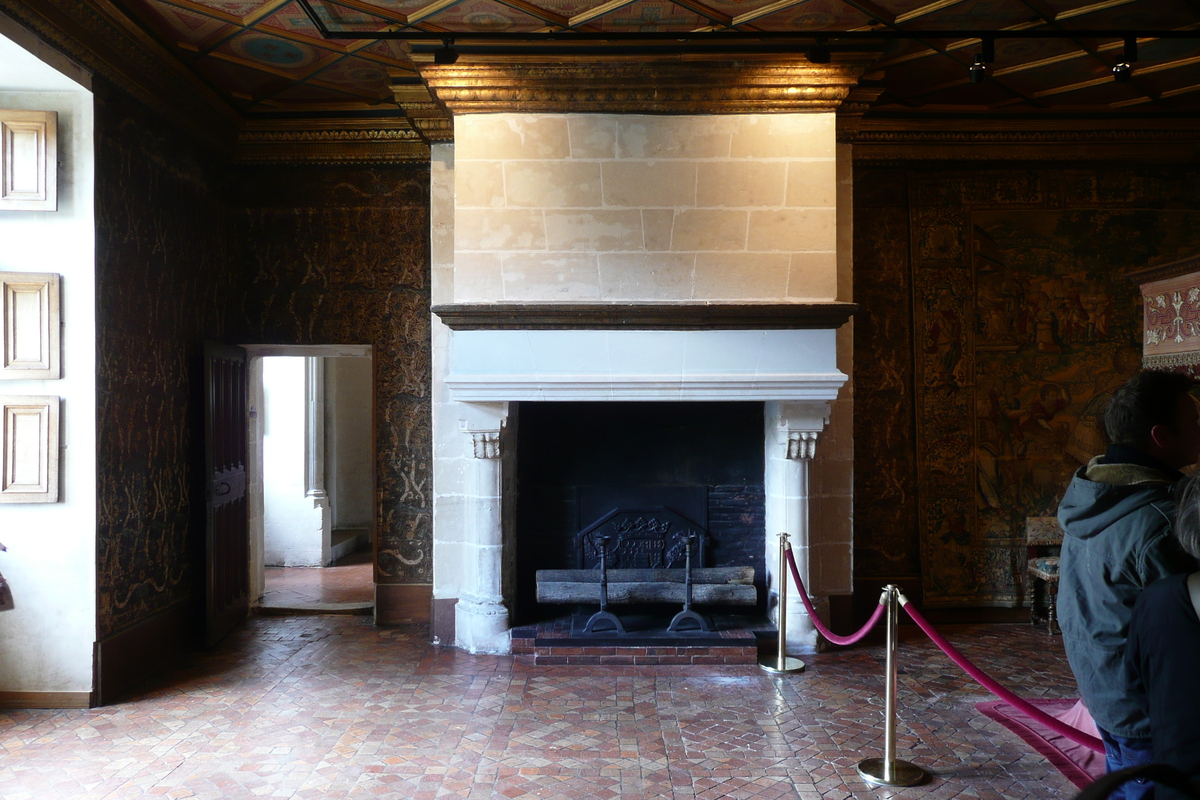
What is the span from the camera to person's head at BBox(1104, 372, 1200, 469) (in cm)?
232

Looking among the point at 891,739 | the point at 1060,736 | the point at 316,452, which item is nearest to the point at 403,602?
the point at 316,452

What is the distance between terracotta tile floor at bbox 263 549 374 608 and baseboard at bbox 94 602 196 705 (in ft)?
4.58

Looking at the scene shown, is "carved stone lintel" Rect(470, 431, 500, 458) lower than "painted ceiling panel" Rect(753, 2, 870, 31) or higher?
lower

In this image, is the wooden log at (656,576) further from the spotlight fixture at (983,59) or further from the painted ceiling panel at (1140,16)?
the painted ceiling panel at (1140,16)

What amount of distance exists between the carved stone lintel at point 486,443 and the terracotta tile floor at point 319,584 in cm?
267

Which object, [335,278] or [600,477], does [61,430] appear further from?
[600,477]

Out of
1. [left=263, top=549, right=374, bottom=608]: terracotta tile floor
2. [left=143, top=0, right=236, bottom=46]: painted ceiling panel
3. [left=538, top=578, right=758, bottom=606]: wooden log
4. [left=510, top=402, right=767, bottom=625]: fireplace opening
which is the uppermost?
[left=143, top=0, right=236, bottom=46]: painted ceiling panel

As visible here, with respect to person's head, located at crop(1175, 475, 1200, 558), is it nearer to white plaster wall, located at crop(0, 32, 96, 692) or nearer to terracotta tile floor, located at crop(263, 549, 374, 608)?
white plaster wall, located at crop(0, 32, 96, 692)

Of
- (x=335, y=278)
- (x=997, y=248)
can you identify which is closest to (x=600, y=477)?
(x=335, y=278)

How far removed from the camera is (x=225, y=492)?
6.30 meters


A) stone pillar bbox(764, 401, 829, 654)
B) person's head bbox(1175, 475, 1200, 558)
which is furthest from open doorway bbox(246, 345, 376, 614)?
person's head bbox(1175, 475, 1200, 558)

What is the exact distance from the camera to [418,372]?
21.8 feet

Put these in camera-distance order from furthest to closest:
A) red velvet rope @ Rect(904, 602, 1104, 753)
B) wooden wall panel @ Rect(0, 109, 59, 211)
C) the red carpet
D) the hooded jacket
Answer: wooden wall panel @ Rect(0, 109, 59, 211) → the red carpet → red velvet rope @ Rect(904, 602, 1104, 753) → the hooded jacket

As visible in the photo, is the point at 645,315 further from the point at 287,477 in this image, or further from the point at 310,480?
the point at 287,477
